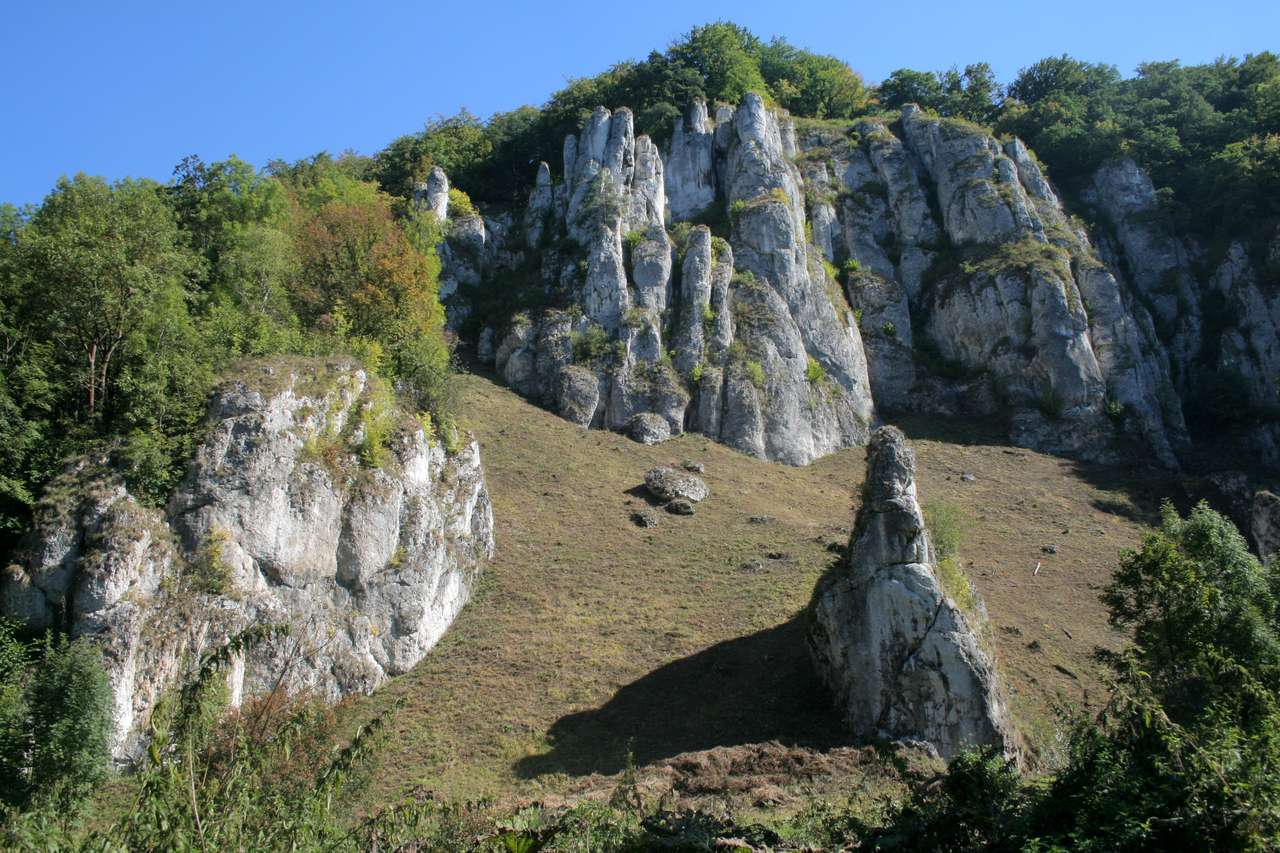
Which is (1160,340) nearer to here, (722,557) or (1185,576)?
(722,557)

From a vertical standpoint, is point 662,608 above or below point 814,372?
below

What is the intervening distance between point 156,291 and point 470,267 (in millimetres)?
31253

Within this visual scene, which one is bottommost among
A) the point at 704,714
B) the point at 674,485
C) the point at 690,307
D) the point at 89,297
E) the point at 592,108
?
the point at 704,714

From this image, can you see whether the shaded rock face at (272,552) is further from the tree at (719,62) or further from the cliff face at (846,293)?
the tree at (719,62)

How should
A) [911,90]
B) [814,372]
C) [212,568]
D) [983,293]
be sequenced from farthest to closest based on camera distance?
[911,90] < [983,293] < [814,372] < [212,568]

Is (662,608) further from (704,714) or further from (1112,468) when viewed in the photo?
(1112,468)

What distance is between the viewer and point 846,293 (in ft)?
193

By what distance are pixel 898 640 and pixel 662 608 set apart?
9157 mm

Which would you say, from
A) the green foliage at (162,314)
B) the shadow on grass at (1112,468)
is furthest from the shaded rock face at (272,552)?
the shadow on grass at (1112,468)

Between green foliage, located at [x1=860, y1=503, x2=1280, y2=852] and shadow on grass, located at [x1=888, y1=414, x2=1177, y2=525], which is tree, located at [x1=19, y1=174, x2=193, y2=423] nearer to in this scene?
green foliage, located at [x1=860, y1=503, x2=1280, y2=852]

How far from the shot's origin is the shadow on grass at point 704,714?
21812 mm

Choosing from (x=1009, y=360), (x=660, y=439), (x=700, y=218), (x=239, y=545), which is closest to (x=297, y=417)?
(x=239, y=545)

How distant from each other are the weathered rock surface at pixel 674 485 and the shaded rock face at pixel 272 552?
33.1ft

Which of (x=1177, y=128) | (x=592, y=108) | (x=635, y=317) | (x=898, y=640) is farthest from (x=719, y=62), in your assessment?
(x=898, y=640)
